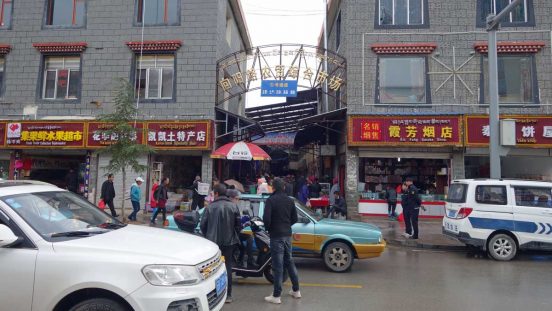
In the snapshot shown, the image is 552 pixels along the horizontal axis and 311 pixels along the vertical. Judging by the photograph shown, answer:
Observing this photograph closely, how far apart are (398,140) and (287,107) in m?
9.80

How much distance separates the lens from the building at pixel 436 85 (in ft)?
50.1

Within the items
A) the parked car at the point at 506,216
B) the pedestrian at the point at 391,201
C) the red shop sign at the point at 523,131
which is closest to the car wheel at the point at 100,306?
the parked car at the point at 506,216

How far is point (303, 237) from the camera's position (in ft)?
25.6

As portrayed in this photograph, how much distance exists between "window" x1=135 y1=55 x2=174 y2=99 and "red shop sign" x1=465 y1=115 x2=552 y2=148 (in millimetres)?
12202

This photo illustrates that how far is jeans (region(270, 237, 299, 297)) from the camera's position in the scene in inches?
229

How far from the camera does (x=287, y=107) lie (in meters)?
23.9

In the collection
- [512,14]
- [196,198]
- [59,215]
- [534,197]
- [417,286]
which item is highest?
[512,14]

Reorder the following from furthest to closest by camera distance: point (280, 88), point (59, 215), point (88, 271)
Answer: point (280, 88) < point (59, 215) < point (88, 271)

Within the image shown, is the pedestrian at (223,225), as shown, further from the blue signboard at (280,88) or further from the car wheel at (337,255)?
the blue signboard at (280,88)

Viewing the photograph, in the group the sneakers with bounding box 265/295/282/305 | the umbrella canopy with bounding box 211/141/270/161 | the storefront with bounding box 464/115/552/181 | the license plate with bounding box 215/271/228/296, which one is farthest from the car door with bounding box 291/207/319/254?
the storefront with bounding box 464/115/552/181

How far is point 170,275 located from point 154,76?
14.7 metres

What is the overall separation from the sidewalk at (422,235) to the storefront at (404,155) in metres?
0.47

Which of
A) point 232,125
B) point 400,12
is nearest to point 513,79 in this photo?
point 400,12

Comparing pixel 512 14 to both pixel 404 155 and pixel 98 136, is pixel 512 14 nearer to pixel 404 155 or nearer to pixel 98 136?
pixel 404 155
